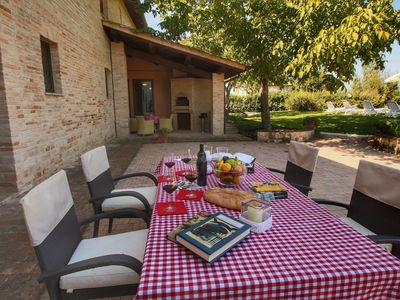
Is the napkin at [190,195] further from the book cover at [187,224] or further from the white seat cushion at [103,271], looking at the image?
the white seat cushion at [103,271]

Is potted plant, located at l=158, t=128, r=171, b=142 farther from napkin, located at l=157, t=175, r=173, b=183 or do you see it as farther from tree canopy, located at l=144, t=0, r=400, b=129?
napkin, located at l=157, t=175, r=173, b=183

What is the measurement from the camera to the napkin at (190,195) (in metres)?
1.83

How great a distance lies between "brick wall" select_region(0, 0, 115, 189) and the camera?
3.78 meters

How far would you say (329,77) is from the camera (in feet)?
20.8

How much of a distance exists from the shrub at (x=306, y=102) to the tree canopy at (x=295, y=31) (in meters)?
12.4

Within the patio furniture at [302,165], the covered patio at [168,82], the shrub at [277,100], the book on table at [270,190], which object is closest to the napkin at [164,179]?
the book on table at [270,190]

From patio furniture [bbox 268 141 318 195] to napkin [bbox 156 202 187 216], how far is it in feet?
4.08

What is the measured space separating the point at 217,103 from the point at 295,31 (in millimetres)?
3977

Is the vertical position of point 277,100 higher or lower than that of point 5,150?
A: higher

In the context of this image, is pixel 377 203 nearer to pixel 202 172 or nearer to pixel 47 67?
pixel 202 172

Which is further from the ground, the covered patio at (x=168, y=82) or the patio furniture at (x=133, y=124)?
the covered patio at (x=168, y=82)

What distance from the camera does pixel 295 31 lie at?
6.23 m

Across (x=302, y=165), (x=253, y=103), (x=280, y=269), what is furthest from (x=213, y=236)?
(x=253, y=103)

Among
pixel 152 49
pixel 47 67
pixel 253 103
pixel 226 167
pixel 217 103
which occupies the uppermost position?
pixel 152 49
